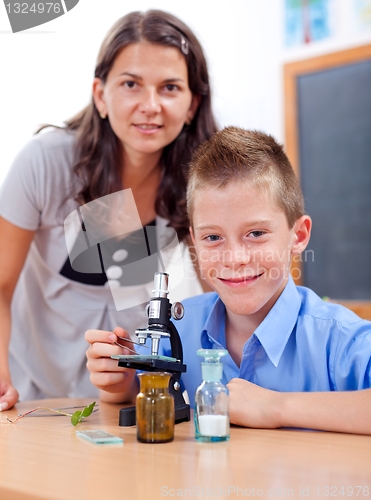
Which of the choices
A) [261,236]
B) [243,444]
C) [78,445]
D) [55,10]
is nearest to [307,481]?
[243,444]

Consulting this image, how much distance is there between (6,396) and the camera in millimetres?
1303

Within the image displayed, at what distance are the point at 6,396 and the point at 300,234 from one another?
2.46 feet

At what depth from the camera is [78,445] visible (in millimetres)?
882

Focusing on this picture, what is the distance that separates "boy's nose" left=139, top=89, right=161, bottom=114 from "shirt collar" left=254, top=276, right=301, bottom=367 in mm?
634

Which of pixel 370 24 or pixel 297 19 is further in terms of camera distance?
pixel 297 19

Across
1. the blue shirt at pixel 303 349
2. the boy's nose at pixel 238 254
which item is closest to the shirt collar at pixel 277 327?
the blue shirt at pixel 303 349

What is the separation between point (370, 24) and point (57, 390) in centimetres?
240

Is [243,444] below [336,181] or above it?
below

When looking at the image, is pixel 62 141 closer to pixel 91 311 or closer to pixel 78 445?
pixel 91 311

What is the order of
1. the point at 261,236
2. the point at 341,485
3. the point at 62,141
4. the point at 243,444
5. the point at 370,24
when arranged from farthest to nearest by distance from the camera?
the point at 370,24, the point at 62,141, the point at 261,236, the point at 243,444, the point at 341,485

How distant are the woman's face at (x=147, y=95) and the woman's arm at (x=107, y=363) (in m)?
0.63

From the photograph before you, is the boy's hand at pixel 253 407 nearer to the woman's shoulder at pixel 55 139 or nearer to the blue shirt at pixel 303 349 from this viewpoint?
the blue shirt at pixel 303 349

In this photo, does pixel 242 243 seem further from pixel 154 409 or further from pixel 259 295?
pixel 154 409

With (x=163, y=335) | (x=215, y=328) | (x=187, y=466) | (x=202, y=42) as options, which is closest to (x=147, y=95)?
(x=202, y=42)
